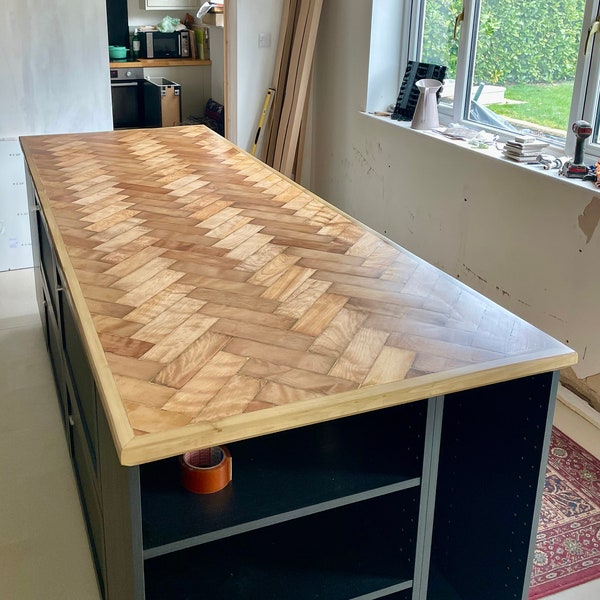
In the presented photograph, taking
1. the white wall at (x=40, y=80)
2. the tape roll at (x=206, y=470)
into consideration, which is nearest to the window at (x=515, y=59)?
the white wall at (x=40, y=80)

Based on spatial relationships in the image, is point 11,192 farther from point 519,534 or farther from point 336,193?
point 519,534

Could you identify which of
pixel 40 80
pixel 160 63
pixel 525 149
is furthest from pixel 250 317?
pixel 160 63

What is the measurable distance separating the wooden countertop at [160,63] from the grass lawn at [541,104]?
4.36 metres

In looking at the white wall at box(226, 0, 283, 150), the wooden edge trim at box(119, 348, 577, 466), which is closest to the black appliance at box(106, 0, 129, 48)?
the white wall at box(226, 0, 283, 150)

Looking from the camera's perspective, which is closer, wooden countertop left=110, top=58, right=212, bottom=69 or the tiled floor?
the tiled floor

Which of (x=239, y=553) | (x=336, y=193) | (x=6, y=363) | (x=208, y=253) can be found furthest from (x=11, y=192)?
(x=239, y=553)

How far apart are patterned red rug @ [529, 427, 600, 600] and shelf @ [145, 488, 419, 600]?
2.21ft

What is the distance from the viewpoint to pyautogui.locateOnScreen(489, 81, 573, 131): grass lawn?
3709 millimetres

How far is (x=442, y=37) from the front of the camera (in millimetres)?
4648

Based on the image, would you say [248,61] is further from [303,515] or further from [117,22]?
[303,515]

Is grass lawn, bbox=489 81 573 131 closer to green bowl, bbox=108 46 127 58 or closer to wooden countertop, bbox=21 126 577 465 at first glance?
wooden countertop, bbox=21 126 577 465

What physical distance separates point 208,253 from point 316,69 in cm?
370

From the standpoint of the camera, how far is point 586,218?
323 cm

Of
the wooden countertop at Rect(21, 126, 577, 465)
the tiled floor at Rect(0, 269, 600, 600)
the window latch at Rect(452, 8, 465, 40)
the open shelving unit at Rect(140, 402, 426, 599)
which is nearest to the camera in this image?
the wooden countertop at Rect(21, 126, 577, 465)
